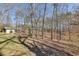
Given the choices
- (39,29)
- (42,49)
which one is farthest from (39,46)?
(39,29)

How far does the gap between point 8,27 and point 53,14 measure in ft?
1.45

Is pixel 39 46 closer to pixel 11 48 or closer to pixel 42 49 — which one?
pixel 42 49

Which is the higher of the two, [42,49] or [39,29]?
[39,29]

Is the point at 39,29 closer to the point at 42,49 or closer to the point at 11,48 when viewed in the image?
the point at 42,49

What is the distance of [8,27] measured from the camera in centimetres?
164

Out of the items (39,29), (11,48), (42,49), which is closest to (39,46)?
(42,49)

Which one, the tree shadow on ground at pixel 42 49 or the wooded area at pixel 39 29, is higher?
the wooded area at pixel 39 29

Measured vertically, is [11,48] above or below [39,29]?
below

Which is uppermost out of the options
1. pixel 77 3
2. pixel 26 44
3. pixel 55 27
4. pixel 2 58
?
pixel 77 3

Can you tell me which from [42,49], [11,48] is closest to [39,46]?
[42,49]

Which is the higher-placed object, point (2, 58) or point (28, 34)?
point (28, 34)

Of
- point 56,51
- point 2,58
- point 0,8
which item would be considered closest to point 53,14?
point 56,51

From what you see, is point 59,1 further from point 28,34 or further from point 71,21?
point 28,34

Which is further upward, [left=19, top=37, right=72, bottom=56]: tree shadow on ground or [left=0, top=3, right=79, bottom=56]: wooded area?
[left=0, top=3, right=79, bottom=56]: wooded area
